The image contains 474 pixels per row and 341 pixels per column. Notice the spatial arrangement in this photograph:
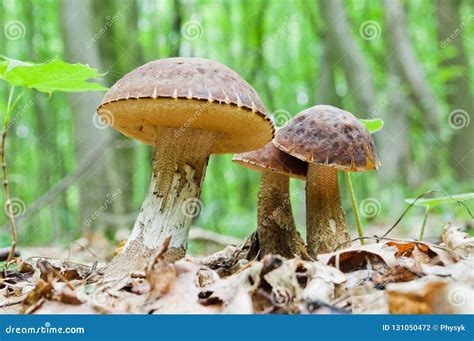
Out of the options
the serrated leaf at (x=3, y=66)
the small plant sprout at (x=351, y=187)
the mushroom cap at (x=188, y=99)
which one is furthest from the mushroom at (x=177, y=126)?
the small plant sprout at (x=351, y=187)

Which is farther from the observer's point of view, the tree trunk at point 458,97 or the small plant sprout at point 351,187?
the tree trunk at point 458,97

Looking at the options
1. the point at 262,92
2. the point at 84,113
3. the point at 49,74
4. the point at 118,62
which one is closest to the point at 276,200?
the point at 49,74

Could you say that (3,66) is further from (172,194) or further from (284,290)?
(284,290)

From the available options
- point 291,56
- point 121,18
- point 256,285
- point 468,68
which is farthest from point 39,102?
point 256,285

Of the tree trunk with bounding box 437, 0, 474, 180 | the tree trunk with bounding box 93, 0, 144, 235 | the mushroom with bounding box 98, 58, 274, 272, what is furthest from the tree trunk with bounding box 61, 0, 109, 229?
the tree trunk with bounding box 437, 0, 474, 180

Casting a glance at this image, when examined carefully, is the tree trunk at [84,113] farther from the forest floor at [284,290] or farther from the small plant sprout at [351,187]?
the forest floor at [284,290]

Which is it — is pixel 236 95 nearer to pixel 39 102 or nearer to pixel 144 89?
pixel 144 89

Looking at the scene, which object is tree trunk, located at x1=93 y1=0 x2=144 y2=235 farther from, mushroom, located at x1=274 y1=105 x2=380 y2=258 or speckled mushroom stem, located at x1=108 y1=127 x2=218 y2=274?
mushroom, located at x1=274 y1=105 x2=380 y2=258
